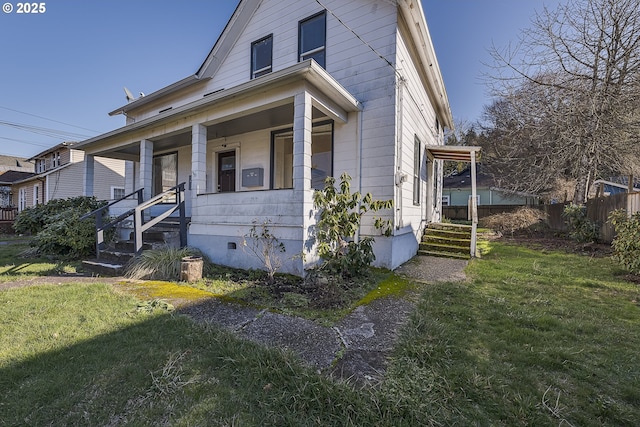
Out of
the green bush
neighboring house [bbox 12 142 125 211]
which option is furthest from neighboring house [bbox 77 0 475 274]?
neighboring house [bbox 12 142 125 211]

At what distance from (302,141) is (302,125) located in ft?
0.97

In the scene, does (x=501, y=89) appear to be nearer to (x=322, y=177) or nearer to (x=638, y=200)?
(x=638, y=200)

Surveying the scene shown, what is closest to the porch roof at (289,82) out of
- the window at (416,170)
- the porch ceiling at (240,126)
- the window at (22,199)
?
the porch ceiling at (240,126)

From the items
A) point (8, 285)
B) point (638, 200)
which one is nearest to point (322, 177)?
point (8, 285)

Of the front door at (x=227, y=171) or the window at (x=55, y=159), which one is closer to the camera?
the front door at (x=227, y=171)

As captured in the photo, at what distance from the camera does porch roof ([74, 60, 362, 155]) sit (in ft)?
16.1

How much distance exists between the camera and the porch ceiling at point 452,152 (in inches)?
322

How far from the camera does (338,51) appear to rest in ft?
22.5

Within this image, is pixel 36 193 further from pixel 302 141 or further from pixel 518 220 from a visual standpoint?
pixel 518 220

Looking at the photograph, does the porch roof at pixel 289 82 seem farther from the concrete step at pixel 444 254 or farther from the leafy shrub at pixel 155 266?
the concrete step at pixel 444 254

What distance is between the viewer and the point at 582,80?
10.1m

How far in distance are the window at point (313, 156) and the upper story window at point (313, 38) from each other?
175 centimetres

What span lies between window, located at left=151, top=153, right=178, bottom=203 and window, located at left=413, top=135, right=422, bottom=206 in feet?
26.6

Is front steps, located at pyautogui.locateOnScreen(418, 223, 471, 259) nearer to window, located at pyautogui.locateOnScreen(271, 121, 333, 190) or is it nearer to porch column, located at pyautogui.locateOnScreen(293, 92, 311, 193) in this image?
window, located at pyautogui.locateOnScreen(271, 121, 333, 190)
